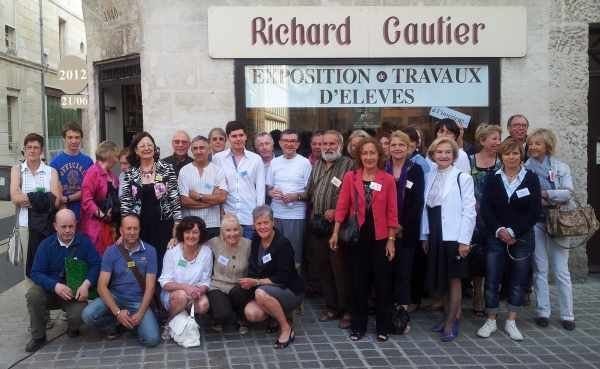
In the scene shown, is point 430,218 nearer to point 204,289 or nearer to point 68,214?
point 204,289

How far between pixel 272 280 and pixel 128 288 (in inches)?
48.9

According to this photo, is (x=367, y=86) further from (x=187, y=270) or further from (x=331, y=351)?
(x=331, y=351)

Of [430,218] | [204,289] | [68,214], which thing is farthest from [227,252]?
[430,218]

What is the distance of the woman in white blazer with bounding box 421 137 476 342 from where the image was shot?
5109mm

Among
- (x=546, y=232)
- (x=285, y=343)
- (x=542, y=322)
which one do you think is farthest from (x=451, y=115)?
(x=285, y=343)

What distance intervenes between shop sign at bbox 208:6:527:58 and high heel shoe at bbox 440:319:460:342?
328 cm

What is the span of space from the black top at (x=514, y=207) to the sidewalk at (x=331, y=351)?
965 mm

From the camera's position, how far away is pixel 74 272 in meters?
5.29

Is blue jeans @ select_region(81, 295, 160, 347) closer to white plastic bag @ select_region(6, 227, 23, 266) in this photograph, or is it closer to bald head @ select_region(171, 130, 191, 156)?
white plastic bag @ select_region(6, 227, 23, 266)

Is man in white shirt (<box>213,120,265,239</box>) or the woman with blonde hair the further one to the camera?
man in white shirt (<box>213,120,265,239</box>)

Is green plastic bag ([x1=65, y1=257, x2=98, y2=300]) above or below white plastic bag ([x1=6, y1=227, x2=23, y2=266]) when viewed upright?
below

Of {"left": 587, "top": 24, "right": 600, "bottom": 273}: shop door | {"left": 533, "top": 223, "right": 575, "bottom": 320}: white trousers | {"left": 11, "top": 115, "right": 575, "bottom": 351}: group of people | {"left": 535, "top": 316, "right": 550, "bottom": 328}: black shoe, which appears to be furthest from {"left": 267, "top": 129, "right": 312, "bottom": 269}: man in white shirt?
{"left": 587, "top": 24, "right": 600, "bottom": 273}: shop door

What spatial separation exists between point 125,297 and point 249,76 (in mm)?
3009

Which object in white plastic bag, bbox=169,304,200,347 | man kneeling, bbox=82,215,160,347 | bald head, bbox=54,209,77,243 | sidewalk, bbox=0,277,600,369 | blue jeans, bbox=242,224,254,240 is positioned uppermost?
bald head, bbox=54,209,77,243
